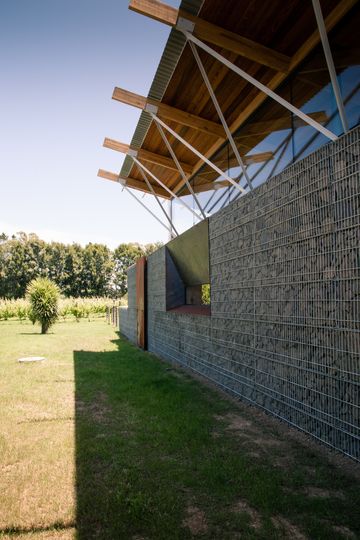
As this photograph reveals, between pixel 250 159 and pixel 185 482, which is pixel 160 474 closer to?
pixel 185 482

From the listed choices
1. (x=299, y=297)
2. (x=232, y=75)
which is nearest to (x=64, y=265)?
(x=232, y=75)

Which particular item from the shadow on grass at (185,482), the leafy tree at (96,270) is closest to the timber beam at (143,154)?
the shadow on grass at (185,482)

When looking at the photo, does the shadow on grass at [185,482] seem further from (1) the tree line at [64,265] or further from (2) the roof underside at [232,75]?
(1) the tree line at [64,265]

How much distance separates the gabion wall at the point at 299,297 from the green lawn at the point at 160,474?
41 cm

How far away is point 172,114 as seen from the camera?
24.3 ft

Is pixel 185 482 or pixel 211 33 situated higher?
pixel 211 33

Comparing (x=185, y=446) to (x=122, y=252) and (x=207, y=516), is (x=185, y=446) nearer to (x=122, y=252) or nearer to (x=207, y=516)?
(x=207, y=516)

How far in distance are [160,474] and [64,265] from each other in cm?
5368

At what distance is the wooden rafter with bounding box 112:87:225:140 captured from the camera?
7.20 meters

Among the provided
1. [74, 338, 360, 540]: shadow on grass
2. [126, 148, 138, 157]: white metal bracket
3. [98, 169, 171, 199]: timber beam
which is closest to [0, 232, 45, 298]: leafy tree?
[98, 169, 171, 199]: timber beam

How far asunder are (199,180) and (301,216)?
6.49 m

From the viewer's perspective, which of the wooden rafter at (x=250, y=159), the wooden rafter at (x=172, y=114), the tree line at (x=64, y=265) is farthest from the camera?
the tree line at (x=64, y=265)

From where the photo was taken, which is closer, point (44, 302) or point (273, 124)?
point (273, 124)

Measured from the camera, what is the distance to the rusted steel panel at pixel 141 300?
1257 cm
